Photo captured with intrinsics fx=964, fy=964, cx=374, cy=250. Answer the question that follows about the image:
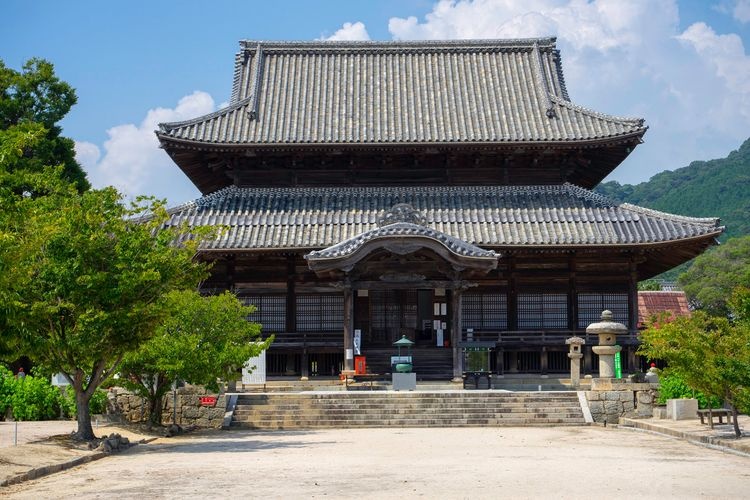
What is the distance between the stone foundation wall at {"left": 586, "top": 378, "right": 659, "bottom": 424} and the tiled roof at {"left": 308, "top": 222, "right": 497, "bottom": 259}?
231 inches

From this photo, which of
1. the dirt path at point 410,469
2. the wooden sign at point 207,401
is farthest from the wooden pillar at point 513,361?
the wooden sign at point 207,401

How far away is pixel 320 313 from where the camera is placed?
3522 cm

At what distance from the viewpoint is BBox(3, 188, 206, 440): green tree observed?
A: 20.1 m

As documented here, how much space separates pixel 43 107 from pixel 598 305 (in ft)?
81.1

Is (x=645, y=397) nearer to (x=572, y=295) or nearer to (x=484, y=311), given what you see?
(x=572, y=295)

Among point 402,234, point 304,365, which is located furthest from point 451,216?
point 304,365

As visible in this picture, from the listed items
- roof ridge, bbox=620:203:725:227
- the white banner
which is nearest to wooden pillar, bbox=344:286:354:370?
the white banner

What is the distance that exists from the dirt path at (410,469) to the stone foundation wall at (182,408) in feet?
11.8

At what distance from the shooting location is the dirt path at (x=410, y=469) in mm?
14050

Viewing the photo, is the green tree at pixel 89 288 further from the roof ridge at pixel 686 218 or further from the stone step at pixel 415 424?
the roof ridge at pixel 686 218

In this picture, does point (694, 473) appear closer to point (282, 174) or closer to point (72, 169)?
point (282, 174)

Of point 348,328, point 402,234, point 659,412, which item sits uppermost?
point 402,234

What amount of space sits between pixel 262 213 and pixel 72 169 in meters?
11.2

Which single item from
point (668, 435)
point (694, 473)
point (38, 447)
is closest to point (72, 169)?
point (38, 447)
